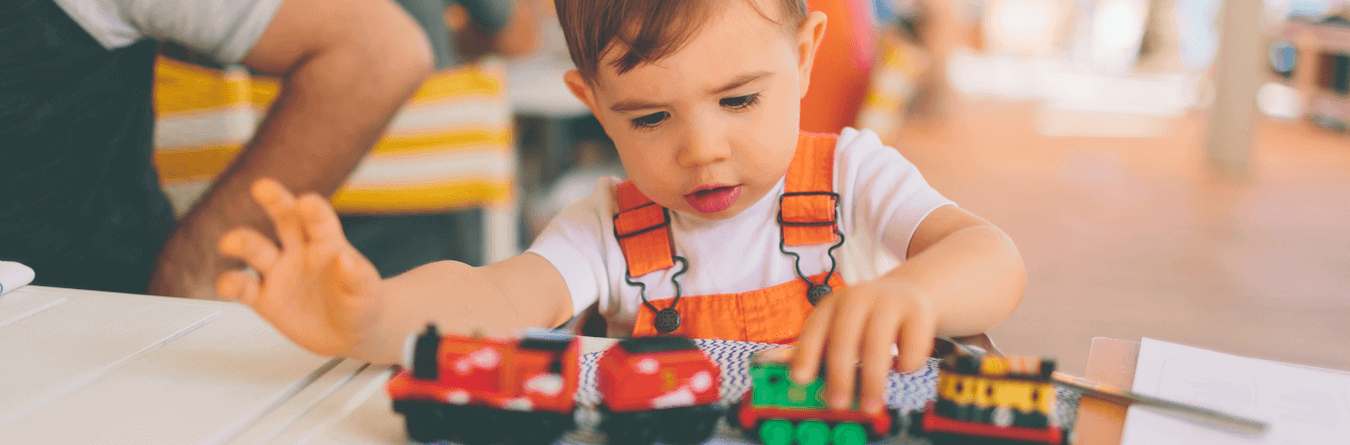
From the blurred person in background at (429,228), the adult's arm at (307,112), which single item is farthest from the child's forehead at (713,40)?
the blurred person in background at (429,228)

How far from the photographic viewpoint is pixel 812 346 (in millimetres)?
417

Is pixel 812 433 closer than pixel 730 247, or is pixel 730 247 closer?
pixel 812 433

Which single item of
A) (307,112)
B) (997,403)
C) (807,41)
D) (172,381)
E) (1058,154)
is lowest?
(172,381)

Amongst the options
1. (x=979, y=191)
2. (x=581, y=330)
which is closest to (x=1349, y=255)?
(x=979, y=191)

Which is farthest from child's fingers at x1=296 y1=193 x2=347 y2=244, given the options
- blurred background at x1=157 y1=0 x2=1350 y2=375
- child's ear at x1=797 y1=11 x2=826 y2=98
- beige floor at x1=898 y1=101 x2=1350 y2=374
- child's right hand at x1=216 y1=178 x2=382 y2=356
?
beige floor at x1=898 y1=101 x2=1350 y2=374

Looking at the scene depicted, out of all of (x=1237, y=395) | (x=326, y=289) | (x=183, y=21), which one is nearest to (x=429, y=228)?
(x=183, y=21)

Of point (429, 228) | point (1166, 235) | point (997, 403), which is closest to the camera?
point (997, 403)

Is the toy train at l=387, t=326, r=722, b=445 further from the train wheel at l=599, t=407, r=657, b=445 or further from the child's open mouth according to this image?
the child's open mouth

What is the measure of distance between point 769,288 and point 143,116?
741 mm

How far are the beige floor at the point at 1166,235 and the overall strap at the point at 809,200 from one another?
75 cm

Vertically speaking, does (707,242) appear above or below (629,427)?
above

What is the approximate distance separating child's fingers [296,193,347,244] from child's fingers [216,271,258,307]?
0.12 ft

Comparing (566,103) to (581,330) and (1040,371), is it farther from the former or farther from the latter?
(1040,371)

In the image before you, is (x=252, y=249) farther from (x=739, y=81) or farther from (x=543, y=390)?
(x=739, y=81)
